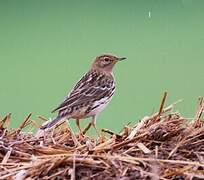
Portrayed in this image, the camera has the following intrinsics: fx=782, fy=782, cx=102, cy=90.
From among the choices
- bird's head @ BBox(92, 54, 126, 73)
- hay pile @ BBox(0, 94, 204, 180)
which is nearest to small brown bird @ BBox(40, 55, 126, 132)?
bird's head @ BBox(92, 54, 126, 73)

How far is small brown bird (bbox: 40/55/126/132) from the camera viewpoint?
5.61 meters

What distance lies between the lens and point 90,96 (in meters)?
5.82

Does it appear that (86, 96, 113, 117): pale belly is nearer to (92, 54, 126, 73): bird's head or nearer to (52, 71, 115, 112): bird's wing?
(52, 71, 115, 112): bird's wing

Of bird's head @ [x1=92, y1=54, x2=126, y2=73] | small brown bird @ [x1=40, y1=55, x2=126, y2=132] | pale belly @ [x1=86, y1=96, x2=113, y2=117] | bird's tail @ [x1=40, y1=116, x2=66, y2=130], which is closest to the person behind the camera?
bird's tail @ [x1=40, y1=116, x2=66, y2=130]

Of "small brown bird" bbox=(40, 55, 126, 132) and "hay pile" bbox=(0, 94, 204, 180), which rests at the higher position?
"small brown bird" bbox=(40, 55, 126, 132)

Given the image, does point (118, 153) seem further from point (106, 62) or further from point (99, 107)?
point (106, 62)

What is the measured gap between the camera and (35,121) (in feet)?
16.1

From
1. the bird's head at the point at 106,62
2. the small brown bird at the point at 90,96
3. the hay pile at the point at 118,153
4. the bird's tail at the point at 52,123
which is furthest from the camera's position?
the bird's head at the point at 106,62

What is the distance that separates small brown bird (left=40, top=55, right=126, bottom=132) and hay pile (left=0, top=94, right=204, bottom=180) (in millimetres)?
1060

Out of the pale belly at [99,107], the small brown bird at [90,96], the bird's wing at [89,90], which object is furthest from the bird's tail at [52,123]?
the pale belly at [99,107]

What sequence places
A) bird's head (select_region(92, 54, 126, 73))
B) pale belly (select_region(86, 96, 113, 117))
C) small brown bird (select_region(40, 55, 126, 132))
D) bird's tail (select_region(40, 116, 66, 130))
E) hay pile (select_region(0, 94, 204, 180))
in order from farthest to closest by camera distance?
bird's head (select_region(92, 54, 126, 73)) → pale belly (select_region(86, 96, 113, 117)) → small brown bird (select_region(40, 55, 126, 132)) → bird's tail (select_region(40, 116, 66, 130)) → hay pile (select_region(0, 94, 204, 180))

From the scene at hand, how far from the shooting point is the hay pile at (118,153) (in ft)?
11.3

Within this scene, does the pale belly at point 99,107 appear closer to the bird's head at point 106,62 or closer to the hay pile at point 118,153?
the bird's head at point 106,62

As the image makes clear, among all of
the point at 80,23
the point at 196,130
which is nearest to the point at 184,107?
the point at 196,130
